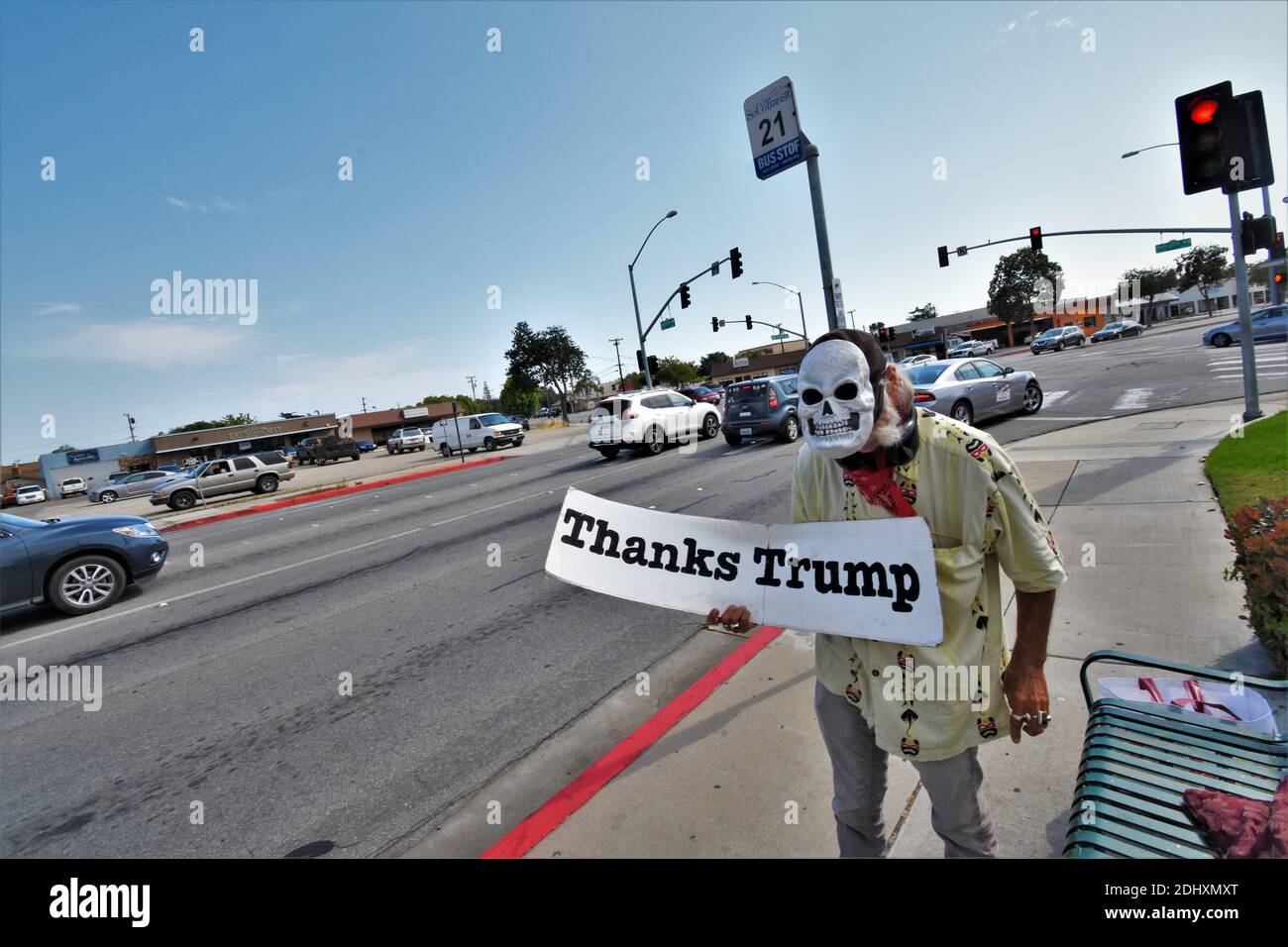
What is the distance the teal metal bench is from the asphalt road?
2755 mm

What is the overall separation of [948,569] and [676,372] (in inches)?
4385

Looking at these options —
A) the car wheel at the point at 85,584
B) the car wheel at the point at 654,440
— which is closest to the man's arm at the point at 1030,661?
the car wheel at the point at 85,584

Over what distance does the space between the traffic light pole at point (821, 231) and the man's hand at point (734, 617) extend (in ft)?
9.79

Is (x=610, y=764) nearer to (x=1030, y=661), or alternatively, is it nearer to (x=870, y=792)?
Result: (x=870, y=792)

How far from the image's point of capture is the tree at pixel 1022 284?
250 ft

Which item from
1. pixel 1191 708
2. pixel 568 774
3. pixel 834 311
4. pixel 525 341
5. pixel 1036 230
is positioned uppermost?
pixel 525 341

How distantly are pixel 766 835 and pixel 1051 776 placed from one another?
1252 millimetres

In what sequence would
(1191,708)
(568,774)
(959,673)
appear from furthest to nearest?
(568,774) < (1191,708) < (959,673)

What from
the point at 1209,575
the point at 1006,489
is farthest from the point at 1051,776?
the point at 1209,575

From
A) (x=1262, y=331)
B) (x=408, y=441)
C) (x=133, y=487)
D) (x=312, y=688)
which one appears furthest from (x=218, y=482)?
Result: (x=1262, y=331)

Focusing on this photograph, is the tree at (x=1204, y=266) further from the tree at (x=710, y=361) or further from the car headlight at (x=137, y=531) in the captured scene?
the car headlight at (x=137, y=531)

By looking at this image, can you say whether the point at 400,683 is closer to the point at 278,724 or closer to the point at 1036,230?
the point at 278,724

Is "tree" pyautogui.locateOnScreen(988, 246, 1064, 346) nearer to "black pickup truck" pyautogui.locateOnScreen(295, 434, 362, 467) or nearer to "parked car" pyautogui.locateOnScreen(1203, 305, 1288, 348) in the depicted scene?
"parked car" pyautogui.locateOnScreen(1203, 305, 1288, 348)

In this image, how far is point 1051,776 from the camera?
8.71 ft
